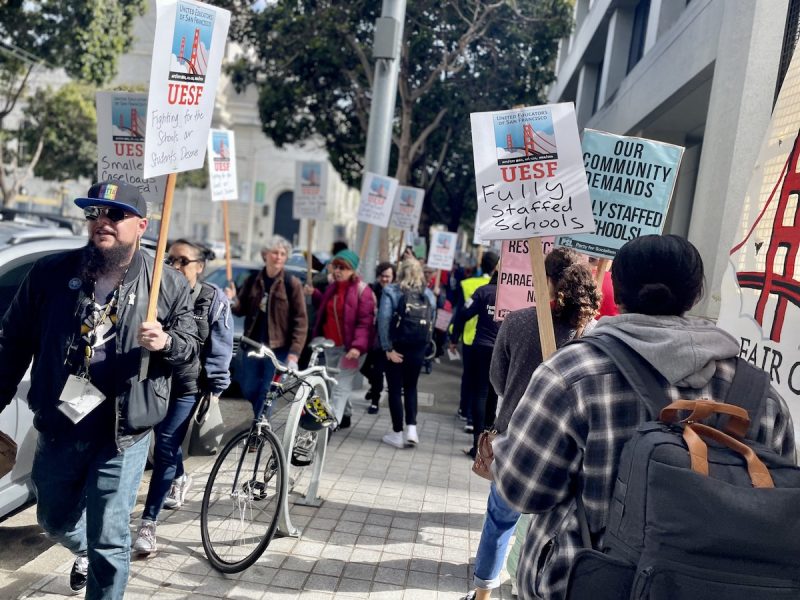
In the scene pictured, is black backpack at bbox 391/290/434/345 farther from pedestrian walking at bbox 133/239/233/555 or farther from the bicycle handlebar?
pedestrian walking at bbox 133/239/233/555

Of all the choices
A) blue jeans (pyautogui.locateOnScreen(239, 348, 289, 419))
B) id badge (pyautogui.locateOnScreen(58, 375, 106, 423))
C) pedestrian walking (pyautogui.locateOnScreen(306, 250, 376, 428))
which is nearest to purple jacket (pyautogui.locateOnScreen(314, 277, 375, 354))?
pedestrian walking (pyautogui.locateOnScreen(306, 250, 376, 428))

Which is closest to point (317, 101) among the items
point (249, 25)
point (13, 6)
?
point (249, 25)

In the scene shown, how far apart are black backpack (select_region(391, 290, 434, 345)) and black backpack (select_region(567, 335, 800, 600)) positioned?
5627mm

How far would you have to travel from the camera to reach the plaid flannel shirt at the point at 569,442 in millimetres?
2090

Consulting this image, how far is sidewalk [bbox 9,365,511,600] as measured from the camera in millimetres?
4145

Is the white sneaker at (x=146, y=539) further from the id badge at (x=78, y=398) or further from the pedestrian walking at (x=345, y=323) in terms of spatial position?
the pedestrian walking at (x=345, y=323)

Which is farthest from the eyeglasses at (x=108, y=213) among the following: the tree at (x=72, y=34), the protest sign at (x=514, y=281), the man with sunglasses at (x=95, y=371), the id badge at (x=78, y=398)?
the tree at (x=72, y=34)

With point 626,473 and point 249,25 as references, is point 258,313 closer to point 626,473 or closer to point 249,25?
point 626,473

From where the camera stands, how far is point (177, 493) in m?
5.20

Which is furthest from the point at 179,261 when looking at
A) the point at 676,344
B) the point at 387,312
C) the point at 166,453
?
the point at 676,344

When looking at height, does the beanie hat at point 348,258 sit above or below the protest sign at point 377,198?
below

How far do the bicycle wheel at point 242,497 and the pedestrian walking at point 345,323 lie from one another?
2.56 m

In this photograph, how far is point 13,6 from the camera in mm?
17984

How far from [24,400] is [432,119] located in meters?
19.9
